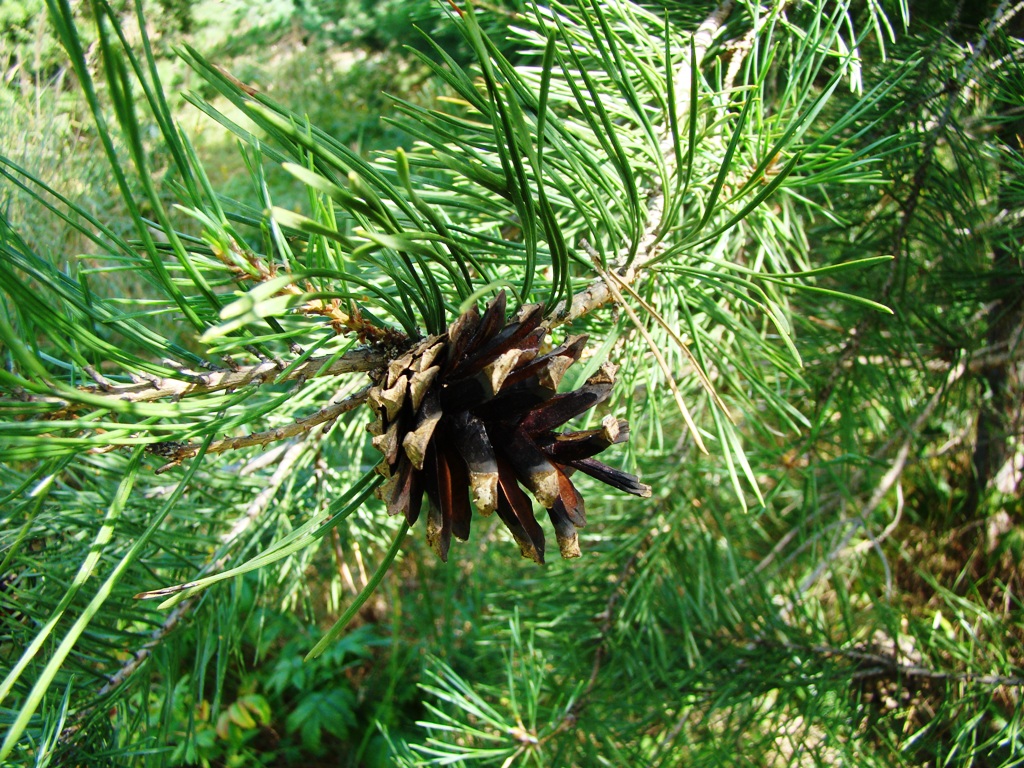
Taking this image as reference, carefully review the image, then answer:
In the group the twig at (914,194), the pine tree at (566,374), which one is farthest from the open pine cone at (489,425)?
the twig at (914,194)

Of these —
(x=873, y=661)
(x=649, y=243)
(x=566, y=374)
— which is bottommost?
(x=873, y=661)

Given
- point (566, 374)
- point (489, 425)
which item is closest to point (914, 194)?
point (566, 374)

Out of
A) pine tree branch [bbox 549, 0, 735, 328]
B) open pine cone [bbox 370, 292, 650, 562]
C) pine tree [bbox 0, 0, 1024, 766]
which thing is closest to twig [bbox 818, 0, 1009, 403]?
pine tree [bbox 0, 0, 1024, 766]

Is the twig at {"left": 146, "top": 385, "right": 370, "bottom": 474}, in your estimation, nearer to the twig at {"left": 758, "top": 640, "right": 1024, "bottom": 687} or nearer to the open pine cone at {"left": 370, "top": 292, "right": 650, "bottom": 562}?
the open pine cone at {"left": 370, "top": 292, "right": 650, "bottom": 562}

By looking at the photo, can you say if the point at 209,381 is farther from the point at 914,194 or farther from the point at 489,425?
the point at 914,194

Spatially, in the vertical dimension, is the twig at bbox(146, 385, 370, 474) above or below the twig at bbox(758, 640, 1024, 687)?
above

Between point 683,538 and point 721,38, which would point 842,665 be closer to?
point 683,538

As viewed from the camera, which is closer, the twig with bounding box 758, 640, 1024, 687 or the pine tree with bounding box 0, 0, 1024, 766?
the pine tree with bounding box 0, 0, 1024, 766
